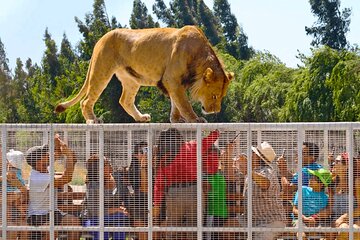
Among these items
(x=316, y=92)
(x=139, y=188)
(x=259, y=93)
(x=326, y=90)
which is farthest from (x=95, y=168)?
(x=259, y=93)

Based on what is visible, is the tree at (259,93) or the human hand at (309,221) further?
the tree at (259,93)

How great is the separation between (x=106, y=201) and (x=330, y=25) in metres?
57.3

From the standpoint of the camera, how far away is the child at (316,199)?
37.7 ft

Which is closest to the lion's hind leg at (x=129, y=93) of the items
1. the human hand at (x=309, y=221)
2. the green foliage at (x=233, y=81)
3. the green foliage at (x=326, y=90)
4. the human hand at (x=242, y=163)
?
the human hand at (x=242, y=163)

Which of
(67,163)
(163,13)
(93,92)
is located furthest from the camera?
(163,13)

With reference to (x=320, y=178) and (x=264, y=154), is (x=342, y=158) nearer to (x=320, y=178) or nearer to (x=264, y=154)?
(x=320, y=178)

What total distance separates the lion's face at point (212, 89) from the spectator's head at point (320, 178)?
2163mm

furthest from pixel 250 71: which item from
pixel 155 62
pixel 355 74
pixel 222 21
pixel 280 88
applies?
pixel 155 62

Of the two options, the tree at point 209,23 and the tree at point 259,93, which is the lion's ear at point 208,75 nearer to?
the tree at point 259,93

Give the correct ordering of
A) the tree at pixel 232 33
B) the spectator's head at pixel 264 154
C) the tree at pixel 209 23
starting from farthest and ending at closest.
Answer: the tree at pixel 209 23 → the tree at pixel 232 33 → the spectator's head at pixel 264 154

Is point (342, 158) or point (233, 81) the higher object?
point (233, 81)

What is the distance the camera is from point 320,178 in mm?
11508

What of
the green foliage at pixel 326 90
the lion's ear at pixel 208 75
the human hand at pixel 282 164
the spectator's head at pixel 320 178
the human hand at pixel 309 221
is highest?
the green foliage at pixel 326 90

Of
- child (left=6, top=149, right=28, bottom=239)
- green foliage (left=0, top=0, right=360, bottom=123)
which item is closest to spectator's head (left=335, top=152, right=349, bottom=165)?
child (left=6, top=149, right=28, bottom=239)
